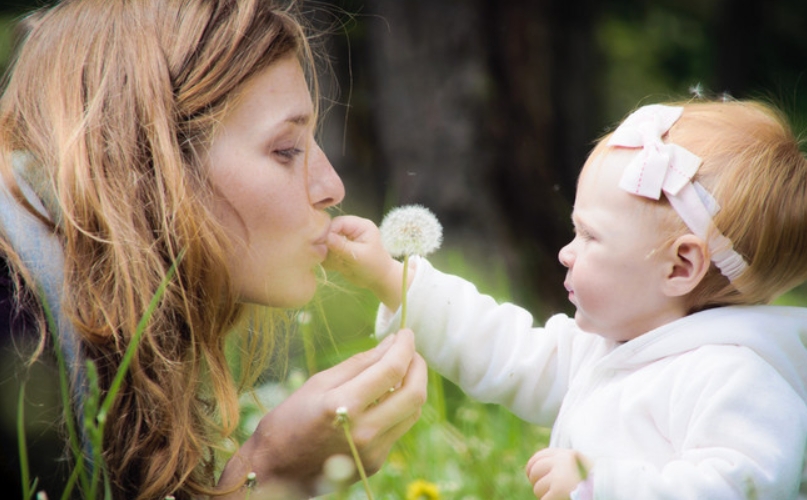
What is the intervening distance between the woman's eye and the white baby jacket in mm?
335

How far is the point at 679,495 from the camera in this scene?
4.75ft

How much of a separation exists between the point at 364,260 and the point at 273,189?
0.23m

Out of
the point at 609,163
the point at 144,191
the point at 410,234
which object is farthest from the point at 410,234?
the point at 144,191

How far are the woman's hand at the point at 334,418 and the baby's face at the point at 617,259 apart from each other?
12.7 inches

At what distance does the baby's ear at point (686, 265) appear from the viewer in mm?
1609

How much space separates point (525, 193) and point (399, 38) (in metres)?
0.79

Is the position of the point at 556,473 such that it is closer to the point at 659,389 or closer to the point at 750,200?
the point at 659,389

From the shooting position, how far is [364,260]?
193cm

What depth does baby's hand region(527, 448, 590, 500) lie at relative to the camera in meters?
1.54

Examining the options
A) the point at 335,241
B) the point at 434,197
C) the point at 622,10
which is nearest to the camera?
the point at 335,241

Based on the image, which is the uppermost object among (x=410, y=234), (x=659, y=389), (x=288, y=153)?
(x=288, y=153)

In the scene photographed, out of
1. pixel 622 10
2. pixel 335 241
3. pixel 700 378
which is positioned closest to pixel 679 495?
pixel 700 378

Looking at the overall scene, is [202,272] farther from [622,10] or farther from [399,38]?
[622,10]

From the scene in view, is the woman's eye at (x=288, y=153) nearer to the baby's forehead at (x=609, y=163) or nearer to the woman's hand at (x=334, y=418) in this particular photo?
the woman's hand at (x=334, y=418)
